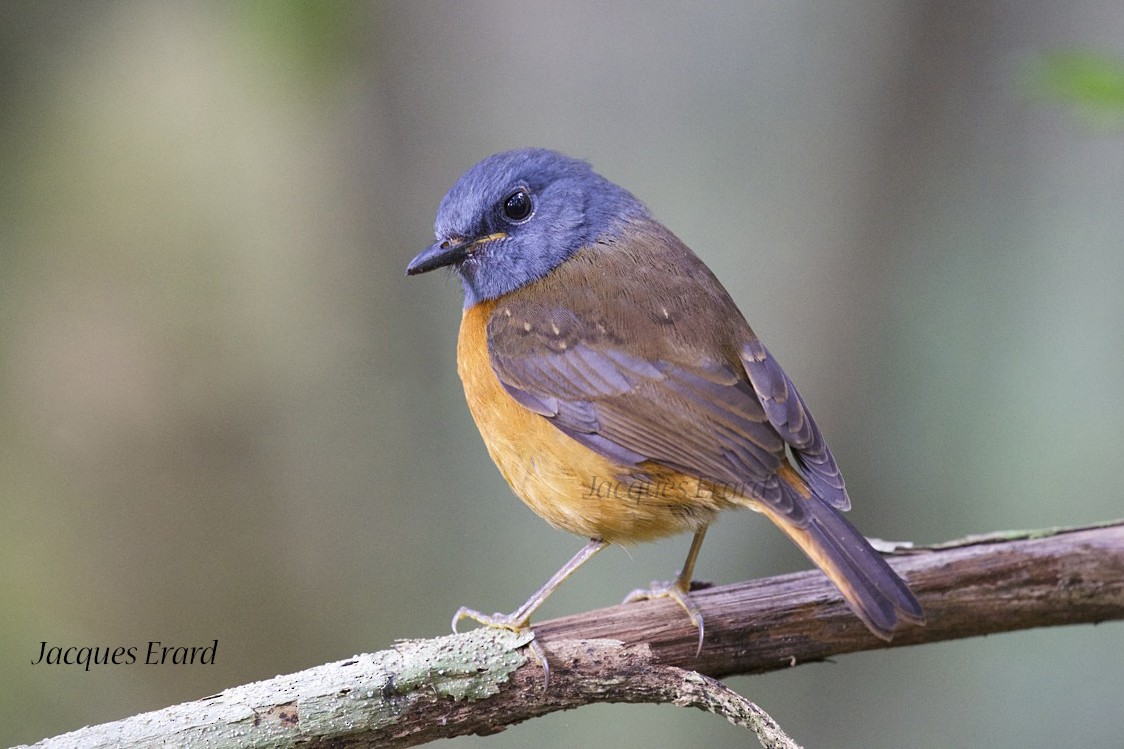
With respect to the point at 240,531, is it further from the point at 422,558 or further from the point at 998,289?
the point at 998,289

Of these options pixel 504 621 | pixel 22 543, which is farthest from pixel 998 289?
pixel 22 543

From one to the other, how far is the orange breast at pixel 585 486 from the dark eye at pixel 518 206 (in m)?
0.73

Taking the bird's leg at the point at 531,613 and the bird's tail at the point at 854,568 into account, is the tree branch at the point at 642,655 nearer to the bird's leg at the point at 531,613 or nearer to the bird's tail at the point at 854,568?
the bird's leg at the point at 531,613

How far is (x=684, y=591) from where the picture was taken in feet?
11.3

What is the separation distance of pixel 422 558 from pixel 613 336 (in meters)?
2.06

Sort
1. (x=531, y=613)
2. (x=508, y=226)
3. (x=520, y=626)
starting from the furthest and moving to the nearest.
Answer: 1. (x=508, y=226)
2. (x=531, y=613)
3. (x=520, y=626)

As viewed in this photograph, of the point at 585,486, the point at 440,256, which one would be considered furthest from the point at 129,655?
the point at 585,486

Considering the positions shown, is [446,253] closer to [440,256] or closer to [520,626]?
[440,256]

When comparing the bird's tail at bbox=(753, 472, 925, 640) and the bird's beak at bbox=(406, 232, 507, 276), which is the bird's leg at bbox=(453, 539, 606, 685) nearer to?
the bird's tail at bbox=(753, 472, 925, 640)

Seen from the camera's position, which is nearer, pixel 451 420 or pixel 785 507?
pixel 785 507

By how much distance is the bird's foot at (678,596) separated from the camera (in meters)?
3.22

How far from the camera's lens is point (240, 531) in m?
4.79

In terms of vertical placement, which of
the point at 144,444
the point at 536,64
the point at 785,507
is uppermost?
the point at 536,64

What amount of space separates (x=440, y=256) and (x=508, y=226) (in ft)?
0.95
